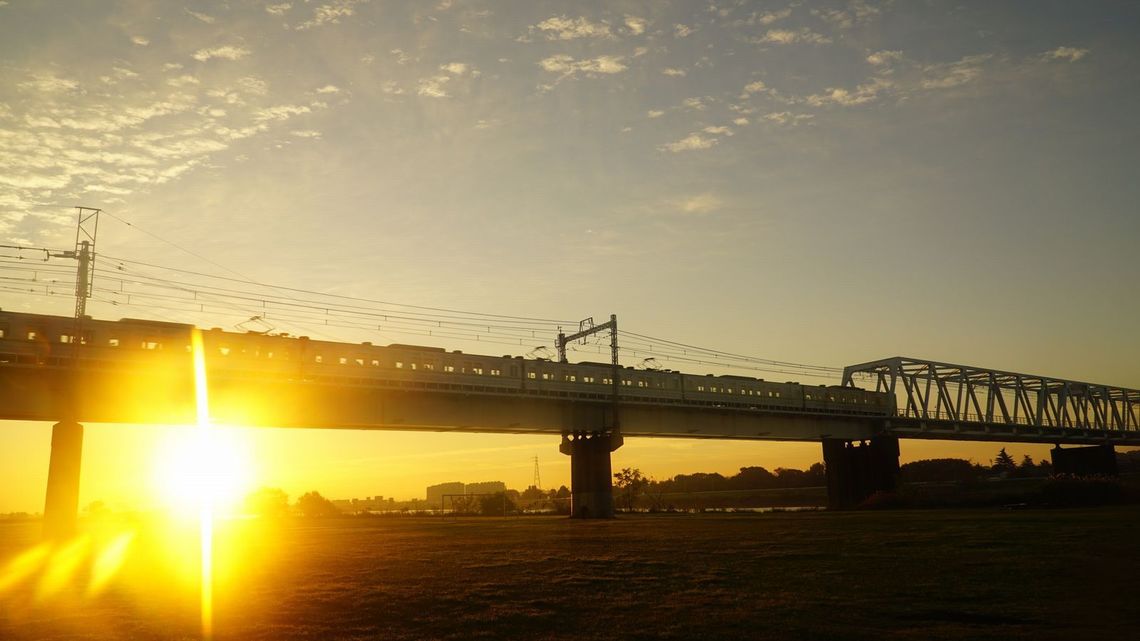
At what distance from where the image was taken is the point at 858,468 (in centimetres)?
9844

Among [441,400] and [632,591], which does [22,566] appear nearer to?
[632,591]

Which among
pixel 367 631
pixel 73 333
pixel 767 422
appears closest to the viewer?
pixel 367 631

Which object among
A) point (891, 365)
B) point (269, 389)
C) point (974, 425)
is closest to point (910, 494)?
point (891, 365)

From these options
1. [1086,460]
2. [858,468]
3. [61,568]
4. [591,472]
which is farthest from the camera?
[1086,460]

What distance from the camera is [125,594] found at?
1995cm

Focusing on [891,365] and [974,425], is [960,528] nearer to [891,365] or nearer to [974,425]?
[891,365]

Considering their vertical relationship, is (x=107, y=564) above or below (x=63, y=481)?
below

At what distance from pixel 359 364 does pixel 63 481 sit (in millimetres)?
20238

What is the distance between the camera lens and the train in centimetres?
4859

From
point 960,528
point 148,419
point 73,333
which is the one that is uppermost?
point 73,333

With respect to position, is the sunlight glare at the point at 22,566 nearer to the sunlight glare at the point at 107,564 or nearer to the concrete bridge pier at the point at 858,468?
the sunlight glare at the point at 107,564

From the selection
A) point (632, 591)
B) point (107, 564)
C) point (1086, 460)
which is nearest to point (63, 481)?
point (107, 564)

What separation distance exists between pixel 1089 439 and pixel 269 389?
5087 inches

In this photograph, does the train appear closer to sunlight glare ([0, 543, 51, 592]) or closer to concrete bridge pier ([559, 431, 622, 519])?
concrete bridge pier ([559, 431, 622, 519])
